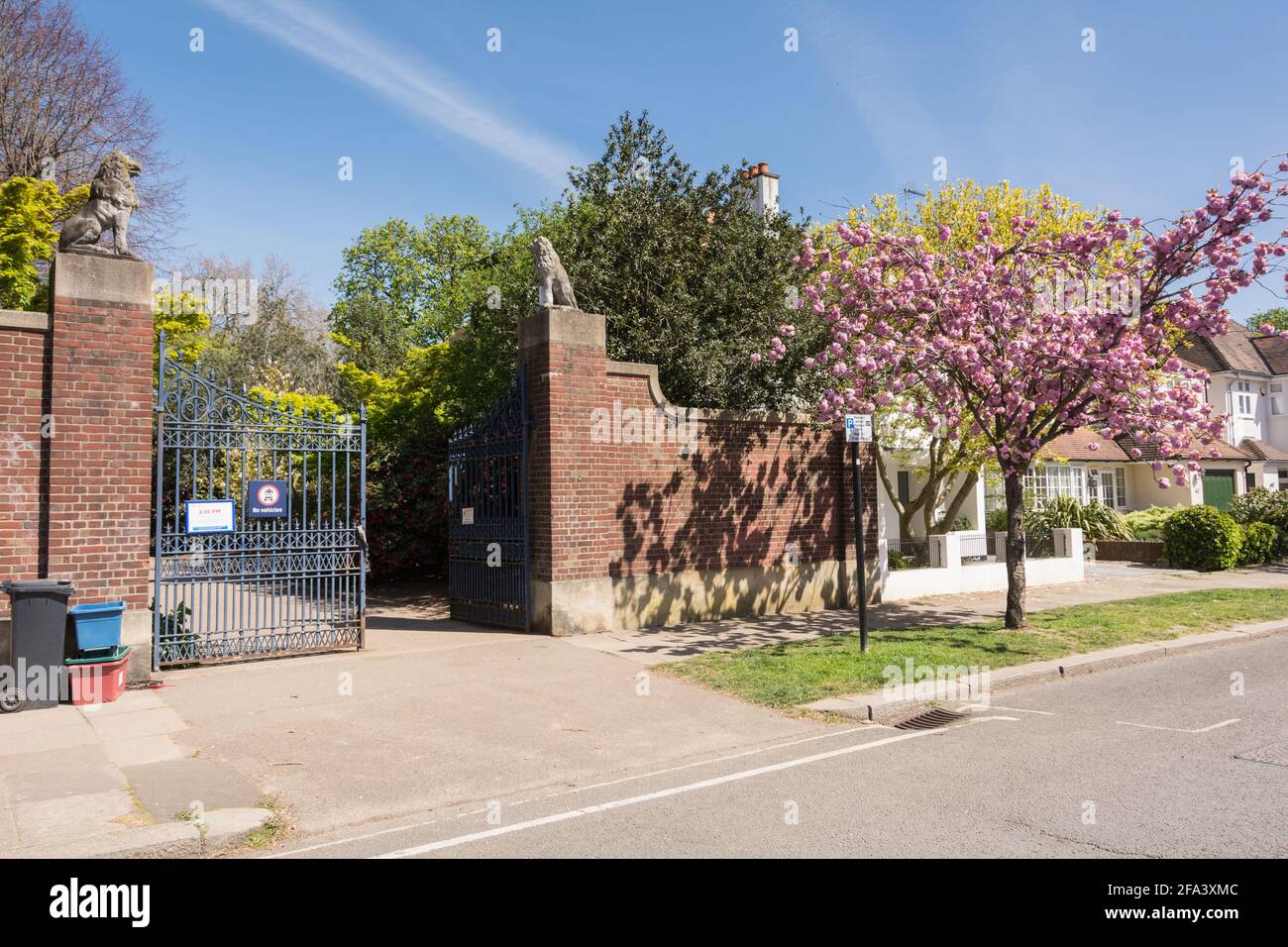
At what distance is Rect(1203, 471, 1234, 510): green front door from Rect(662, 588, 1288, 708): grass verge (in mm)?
23689

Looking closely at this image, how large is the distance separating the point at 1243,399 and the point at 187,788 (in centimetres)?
4683

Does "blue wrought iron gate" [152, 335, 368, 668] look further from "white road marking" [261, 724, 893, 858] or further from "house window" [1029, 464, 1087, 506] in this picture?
"house window" [1029, 464, 1087, 506]

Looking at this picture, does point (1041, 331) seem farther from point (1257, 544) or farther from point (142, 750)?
point (1257, 544)

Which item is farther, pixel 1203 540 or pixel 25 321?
pixel 1203 540

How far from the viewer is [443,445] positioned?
19.8 metres

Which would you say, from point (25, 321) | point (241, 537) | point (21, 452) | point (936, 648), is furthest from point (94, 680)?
point (936, 648)

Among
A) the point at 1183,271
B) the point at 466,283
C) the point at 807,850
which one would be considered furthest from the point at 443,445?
the point at 807,850

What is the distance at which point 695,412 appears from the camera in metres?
13.3

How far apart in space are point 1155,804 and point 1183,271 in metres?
8.41

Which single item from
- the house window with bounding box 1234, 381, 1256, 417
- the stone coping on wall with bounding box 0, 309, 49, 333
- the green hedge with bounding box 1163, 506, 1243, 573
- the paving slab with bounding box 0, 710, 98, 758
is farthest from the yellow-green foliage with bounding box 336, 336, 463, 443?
the house window with bounding box 1234, 381, 1256, 417

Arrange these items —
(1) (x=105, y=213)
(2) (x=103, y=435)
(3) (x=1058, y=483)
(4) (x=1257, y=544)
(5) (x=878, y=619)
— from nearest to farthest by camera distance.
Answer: (2) (x=103, y=435) < (1) (x=105, y=213) < (5) (x=878, y=619) < (4) (x=1257, y=544) < (3) (x=1058, y=483)

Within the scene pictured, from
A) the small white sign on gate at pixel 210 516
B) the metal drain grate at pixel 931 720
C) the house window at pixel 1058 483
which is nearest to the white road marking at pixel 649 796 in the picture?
the metal drain grate at pixel 931 720

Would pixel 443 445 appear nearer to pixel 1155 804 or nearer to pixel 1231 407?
pixel 1155 804

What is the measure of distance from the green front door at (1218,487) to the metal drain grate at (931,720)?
3333 cm
